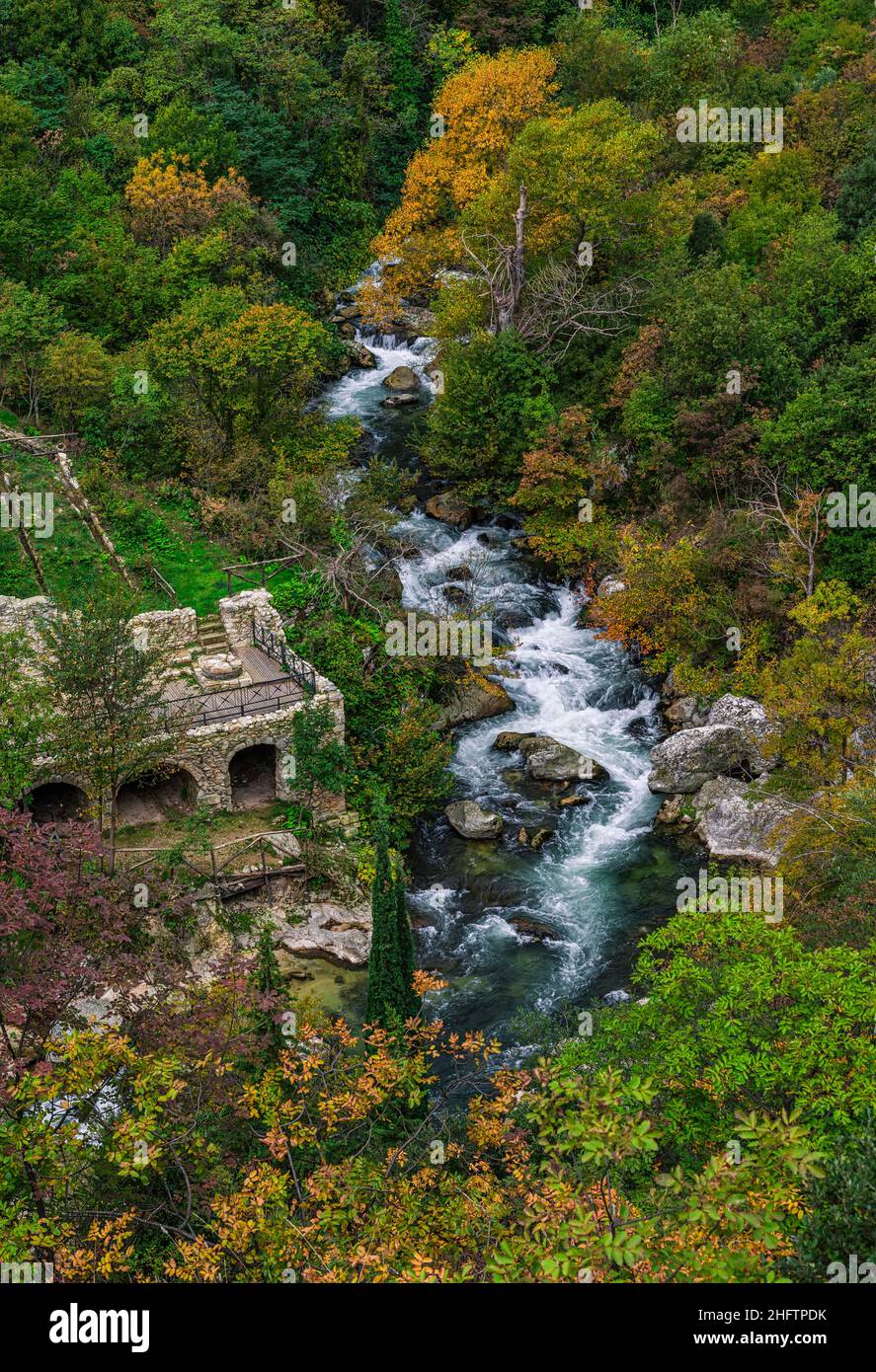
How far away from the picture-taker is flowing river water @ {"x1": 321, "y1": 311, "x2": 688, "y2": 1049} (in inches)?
968

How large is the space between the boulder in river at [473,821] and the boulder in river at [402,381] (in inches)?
956

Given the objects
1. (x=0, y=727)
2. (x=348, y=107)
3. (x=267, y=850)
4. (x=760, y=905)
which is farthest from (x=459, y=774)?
(x=348, y=107)

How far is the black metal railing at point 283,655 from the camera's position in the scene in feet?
89.1

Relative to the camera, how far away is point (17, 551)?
3022cm

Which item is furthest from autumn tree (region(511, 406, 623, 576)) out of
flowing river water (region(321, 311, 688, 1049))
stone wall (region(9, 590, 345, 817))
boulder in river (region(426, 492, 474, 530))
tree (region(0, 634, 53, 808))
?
tree (region(0, 634, 53, 808))

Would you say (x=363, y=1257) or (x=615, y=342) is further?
(x=615, y=342)

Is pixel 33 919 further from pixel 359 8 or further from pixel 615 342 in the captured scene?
pixel 359 8

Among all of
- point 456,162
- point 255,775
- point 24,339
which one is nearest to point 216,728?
point 255,775

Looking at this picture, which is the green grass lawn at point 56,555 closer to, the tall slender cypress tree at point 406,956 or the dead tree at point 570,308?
the tall slender cypress tree at point 406,956

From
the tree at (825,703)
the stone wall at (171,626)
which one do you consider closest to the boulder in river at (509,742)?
the tree at (825,703)

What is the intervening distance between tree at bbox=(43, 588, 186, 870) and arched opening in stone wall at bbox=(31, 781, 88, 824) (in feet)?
4.02

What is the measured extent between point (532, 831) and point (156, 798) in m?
9.23

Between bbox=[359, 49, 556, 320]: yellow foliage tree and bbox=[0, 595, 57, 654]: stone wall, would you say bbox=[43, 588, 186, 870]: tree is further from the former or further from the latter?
bbox=[359, 49, 556, 320]: yellow foliage tree

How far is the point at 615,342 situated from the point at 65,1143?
33134 mm
